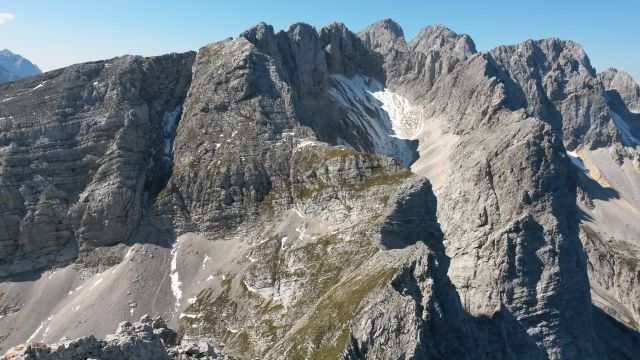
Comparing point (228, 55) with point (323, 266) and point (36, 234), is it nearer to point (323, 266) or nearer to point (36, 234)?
point (36, 234)

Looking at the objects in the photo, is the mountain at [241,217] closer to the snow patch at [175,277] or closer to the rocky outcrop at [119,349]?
the snow patch at [175,277]

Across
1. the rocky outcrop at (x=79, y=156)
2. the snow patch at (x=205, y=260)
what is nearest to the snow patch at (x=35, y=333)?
the rocky outcrop at (x=79, y=156)

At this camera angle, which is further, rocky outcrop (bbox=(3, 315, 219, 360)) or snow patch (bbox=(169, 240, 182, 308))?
snow patch (bbox=(169, 240, 182, 308))

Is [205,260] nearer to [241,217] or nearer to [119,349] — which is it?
[241,217]

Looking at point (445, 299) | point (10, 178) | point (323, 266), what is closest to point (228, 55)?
point (10, 178)

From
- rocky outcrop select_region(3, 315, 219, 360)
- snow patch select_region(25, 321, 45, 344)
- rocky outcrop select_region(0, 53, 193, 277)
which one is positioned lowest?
snow patch select_region(25, 321, 45, 344)

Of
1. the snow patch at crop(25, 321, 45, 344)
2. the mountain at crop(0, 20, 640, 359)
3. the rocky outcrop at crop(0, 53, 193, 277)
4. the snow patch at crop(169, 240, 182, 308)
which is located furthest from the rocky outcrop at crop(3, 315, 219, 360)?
the rocky outcrop at crop(0, 53, 193, 277)

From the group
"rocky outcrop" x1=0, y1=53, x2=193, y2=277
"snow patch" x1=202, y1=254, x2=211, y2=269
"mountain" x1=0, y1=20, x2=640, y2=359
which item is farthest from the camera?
"rocky outcrop" x1=0, y1=53, x2=193, y2=277

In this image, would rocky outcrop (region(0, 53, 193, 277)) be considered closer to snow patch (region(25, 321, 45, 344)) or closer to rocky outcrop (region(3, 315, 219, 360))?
snow patch (region(25, 321, 45, 344))
